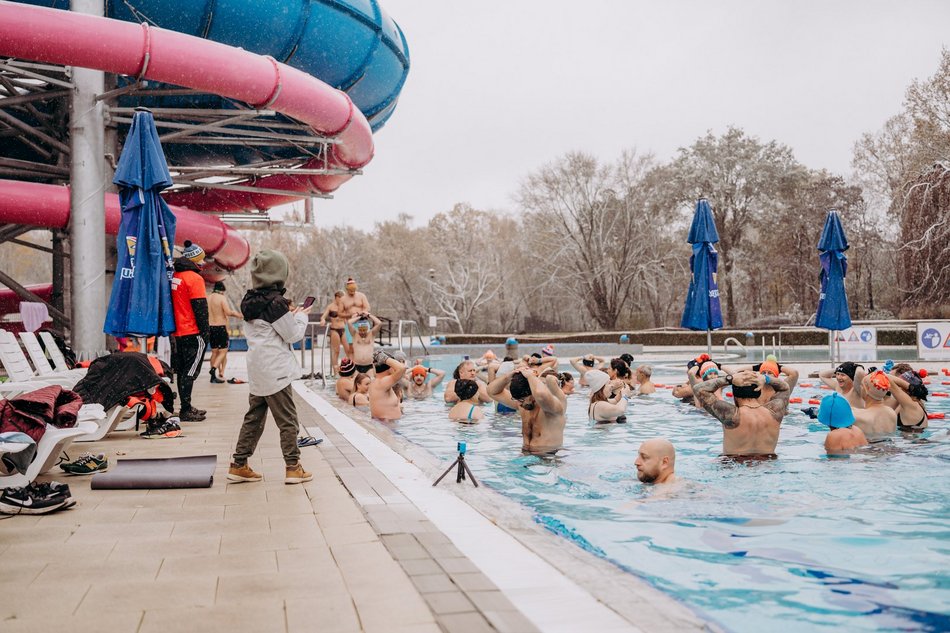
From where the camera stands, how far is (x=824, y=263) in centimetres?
1551

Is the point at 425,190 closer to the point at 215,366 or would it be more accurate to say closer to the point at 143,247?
the point at 215,366

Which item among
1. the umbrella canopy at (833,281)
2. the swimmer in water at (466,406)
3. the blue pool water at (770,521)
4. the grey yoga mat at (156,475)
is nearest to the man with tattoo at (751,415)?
the blue pool water at (770,521)

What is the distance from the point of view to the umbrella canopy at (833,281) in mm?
14969

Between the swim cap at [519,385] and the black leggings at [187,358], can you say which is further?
the black leggings at [187,358]

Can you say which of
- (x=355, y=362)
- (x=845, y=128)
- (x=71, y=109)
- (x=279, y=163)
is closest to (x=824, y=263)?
(x=355, y=362)

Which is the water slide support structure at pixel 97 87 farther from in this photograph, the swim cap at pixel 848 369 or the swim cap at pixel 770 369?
the swim cap at pixel 848 369

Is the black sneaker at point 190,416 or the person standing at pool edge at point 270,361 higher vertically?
the person standing at pool edge at point 270,361

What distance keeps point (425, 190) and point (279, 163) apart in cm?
6006

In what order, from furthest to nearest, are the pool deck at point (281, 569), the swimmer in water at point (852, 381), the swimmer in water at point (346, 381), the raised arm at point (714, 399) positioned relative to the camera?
the swimmer in water at point (346, 381) → the swimmer in water at point (852, 381) → the raised arm at point (714, 399) → the pool deck at point (281, 569)

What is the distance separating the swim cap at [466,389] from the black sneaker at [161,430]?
4.08 m

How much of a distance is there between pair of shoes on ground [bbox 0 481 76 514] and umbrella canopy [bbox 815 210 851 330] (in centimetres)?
1393

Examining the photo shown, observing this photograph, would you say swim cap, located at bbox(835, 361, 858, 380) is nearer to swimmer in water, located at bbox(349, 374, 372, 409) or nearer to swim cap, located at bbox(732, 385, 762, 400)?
swim cap, located at bbox(732, 385, 762, 400)

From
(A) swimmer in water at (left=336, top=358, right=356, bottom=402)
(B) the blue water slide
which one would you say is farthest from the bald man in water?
(B) the blue water slide

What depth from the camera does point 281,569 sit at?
3.19 meters
